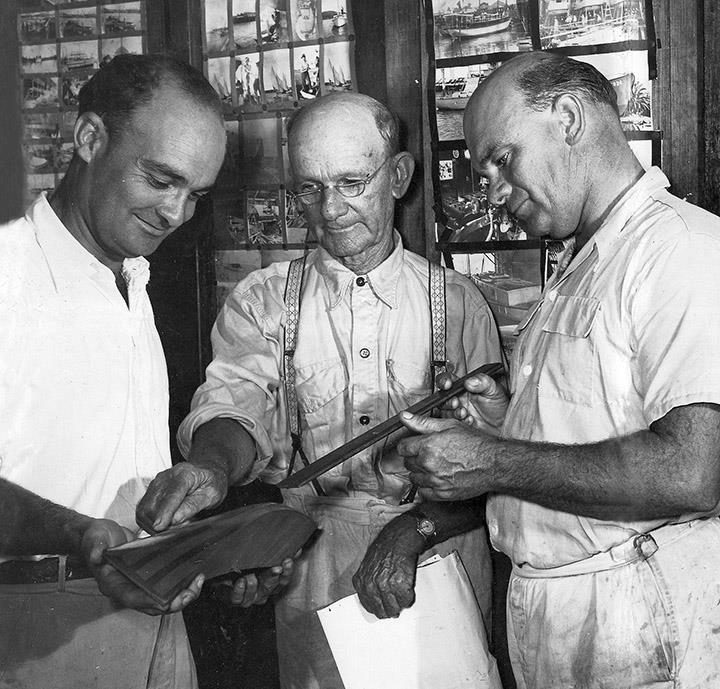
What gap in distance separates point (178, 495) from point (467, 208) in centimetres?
113

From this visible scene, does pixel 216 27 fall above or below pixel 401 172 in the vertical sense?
above

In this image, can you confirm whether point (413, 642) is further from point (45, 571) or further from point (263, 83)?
point (263, 83)

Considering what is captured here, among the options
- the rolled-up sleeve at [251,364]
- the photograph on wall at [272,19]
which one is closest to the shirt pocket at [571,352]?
the rolled-up sleeve at [251,364]

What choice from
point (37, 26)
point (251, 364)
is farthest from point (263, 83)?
point (251, 364)

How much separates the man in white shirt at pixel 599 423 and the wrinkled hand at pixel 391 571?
11.0 inches

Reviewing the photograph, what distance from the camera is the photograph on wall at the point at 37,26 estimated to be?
1.68 metres

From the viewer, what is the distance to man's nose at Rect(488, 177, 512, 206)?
183 cm

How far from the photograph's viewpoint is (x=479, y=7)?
7.45ft

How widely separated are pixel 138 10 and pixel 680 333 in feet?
4.52

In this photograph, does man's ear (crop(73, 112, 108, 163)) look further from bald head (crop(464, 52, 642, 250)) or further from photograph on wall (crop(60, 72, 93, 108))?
bald head (crop(464, 52, 642, 250))

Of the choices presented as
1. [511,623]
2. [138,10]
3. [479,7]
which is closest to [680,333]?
[511,623]

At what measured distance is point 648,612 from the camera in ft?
5.48

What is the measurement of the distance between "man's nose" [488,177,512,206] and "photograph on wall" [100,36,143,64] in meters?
0.85

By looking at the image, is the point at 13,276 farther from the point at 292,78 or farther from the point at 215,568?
the point at 292,78
